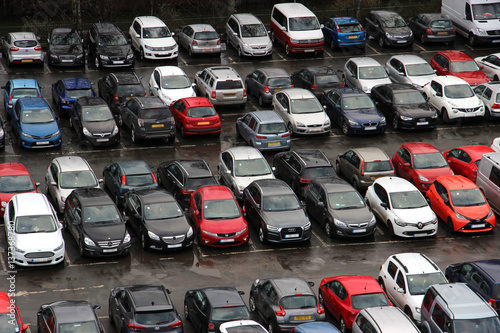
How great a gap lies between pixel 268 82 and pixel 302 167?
8236 mm

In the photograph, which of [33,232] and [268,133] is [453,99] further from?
[33,232]

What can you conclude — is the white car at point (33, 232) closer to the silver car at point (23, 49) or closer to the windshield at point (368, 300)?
the windshield at point (368, 300)

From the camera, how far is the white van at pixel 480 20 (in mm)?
45812

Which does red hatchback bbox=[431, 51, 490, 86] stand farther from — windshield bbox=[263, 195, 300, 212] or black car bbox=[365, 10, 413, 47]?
windshield bbox=[263, 195, 300, 212]

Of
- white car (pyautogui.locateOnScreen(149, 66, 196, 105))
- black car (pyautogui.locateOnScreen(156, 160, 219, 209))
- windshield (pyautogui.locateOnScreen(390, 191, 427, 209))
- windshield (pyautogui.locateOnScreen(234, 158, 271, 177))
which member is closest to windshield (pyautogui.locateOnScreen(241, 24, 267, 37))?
white car (pyautogui.locateOnScreen(149, 66, 196, 105))

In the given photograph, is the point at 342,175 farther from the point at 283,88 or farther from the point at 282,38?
the point at 282,38

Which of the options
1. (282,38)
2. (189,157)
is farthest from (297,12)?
(189,157)

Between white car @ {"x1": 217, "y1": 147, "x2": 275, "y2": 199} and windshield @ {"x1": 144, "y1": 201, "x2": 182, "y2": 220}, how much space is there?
3.23 meters

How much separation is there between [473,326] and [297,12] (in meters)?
26.2

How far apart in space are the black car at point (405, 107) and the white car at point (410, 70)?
5.84ft

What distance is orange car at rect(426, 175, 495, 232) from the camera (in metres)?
29.8

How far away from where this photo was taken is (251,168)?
3180cm

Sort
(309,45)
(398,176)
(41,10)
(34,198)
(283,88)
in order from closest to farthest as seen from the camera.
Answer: (34,198) → (398,176) → (283,88) → (309,45) → (41,10)

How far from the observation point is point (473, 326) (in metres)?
21.7
